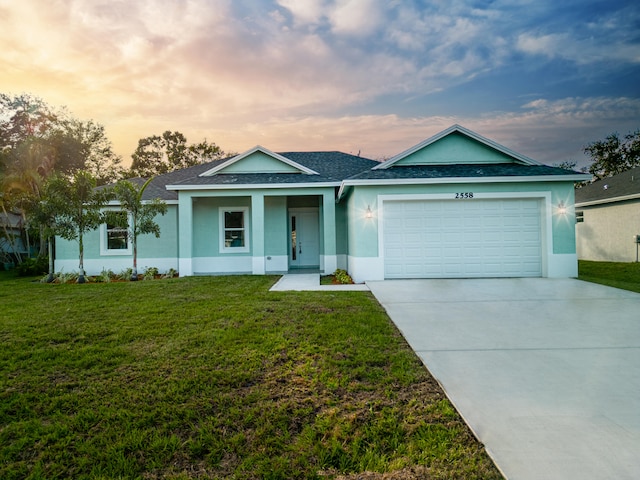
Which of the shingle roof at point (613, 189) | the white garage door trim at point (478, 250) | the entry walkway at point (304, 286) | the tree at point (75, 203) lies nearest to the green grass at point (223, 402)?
the entry walkway at point (304, 286)

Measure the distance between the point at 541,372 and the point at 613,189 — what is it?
19923 mm

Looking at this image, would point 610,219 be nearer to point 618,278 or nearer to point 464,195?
point 618,278

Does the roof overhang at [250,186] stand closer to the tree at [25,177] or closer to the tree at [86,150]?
the tree at [25,177]

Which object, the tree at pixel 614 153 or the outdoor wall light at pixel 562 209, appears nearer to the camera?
the outdoor wall light at pixel 562 209

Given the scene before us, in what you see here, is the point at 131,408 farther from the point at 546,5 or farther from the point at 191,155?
the point at 191,155

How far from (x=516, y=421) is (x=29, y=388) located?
449 cm

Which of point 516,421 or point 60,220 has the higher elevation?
point 60,220

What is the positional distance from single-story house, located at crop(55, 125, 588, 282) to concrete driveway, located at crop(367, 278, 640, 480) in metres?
3.10

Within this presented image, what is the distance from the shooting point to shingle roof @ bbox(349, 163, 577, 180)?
35.0ft

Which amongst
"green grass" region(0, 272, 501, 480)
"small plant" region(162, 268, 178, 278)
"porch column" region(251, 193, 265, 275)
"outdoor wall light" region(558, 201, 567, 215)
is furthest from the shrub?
"outdoor wall light" region(558, 201, 567, 215)

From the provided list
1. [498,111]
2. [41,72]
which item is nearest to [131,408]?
[41,72]

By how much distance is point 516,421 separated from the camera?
2688 millimetres

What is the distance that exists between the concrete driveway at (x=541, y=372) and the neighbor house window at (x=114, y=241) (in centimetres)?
1132

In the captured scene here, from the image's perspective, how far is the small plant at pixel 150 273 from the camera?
500 inches
